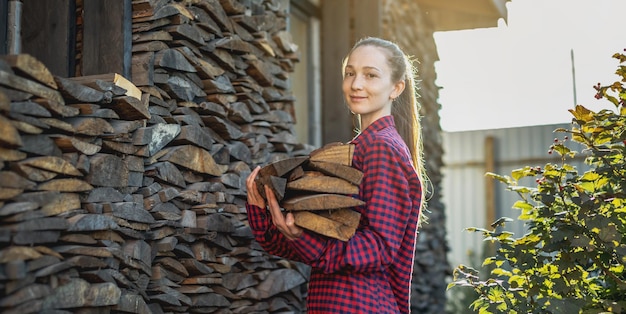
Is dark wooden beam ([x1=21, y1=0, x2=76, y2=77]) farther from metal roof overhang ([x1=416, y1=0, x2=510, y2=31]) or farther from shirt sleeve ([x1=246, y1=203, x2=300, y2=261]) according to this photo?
metal roof overhang ([x1=416, y1=0, x2=510, y2=31])

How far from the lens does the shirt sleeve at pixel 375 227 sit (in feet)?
8.70

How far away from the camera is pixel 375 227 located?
2689 millimetres

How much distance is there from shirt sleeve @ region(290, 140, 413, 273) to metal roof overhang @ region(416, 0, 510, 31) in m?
5.01

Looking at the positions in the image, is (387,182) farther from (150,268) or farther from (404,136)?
(150,268)

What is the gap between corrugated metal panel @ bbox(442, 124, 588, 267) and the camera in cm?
938

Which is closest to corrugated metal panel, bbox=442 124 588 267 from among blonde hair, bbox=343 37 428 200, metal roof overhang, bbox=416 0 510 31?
metal roof overhang, bbox=416 0 510 31

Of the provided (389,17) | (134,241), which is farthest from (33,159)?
(389,17)

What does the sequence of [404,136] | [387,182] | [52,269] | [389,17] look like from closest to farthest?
1. [52,269]
2. [387,182]
3. [404,136]
4. [389,17]

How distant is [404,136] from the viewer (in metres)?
3.32

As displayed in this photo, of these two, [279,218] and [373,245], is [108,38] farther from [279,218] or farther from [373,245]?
[373,245]

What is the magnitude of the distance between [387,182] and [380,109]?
1.24 ft

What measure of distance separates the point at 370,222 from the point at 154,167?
0.97 meters

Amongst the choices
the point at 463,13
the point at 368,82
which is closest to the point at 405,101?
the point at 368,82

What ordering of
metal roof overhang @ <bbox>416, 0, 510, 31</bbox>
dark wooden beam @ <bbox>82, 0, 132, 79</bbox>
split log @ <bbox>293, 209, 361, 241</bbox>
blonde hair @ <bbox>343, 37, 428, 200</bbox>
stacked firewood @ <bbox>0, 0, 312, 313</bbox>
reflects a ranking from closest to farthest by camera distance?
stacked firewood @ <bbox>0, 0, 312, 313</bbox>, split log @ <bbox>293, 209, 361, 241</bbox>, blonde hair @ <bbox>343, 37, 428, 200</bbox>, dark wooden beam @ <bbox>82, 0, 132, 79</bbox>, metal roof overhang @ <bbox>416, 0, 510, 31</bbox>
